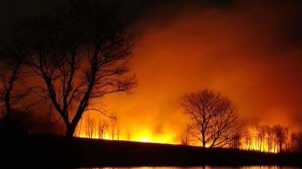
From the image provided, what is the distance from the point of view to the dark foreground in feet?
107

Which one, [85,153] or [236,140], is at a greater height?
[236,140]

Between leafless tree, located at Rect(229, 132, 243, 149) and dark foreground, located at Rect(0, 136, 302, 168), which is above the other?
leafless tree, located at Rect(229, 132, 243, 149)

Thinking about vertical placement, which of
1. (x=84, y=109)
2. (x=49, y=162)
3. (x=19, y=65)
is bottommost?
(x=49, y=162)

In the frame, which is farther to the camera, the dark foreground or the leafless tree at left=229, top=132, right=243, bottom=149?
the leafless tree at left=229, top=132, right=243, bottom=149

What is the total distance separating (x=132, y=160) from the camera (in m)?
41.6

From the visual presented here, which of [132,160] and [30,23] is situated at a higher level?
[30,23]

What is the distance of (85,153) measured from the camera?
37.7m

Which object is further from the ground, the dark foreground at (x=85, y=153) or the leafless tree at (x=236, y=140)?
the leafless tree at (x=236, y=140)

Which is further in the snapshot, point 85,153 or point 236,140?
point 236,140

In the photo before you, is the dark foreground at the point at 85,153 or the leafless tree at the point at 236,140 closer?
the dark foreground at the point at 85,153

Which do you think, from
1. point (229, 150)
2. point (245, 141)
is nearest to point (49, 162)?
point (229, 150)

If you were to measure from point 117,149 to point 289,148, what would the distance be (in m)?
65.6

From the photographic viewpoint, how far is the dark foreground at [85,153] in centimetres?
3272

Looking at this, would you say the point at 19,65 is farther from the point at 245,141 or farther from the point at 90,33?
the point at 245,141
